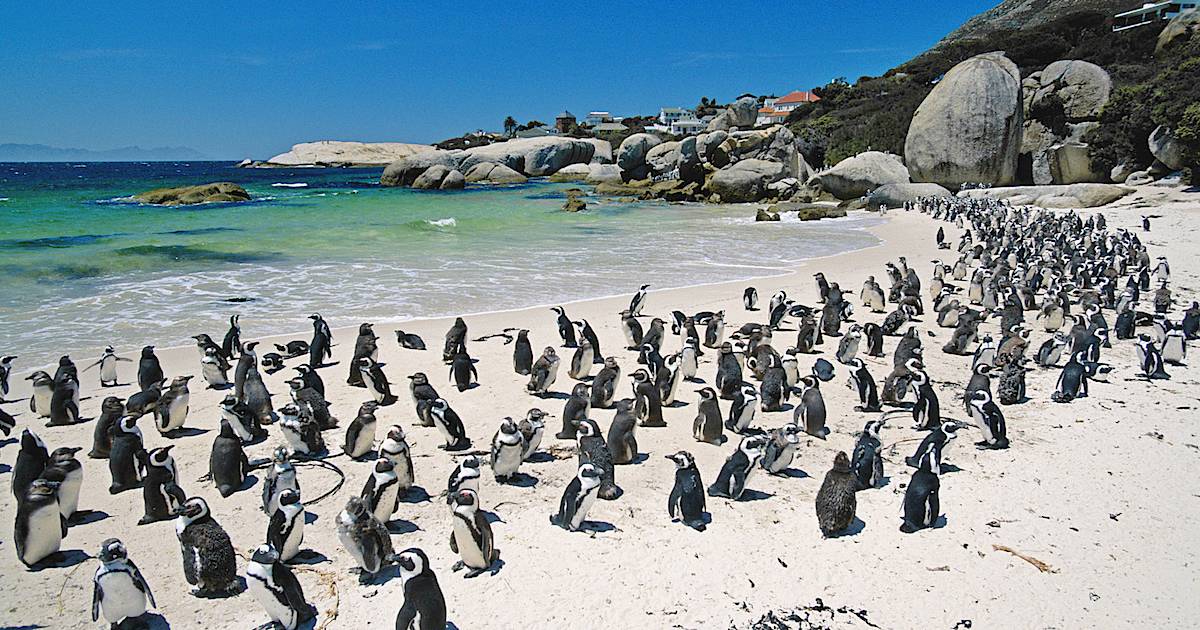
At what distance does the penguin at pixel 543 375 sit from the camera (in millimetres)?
8273

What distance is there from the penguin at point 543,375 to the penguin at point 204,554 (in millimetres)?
4095

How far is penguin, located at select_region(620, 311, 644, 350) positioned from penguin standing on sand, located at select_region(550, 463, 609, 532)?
5099 mm

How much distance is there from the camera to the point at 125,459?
19.4ft

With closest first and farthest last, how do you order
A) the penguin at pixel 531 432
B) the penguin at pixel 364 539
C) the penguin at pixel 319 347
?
the penguin at pixel 364 539, the penguin at pixel 531 432, the penguin at pixel 319 347

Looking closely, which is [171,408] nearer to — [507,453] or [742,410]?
[507,453]

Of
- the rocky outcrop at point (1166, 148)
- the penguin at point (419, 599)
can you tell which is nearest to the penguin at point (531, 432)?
the penguin at point (419, 599)

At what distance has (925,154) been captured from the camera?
34.8 meters

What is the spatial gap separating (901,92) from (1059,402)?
186 ft

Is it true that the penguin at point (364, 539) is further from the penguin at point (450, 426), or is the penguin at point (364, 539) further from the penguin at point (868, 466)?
the penguin at point (868, 466)

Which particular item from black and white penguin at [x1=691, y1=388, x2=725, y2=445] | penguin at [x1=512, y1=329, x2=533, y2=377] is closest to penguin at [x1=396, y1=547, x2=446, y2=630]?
black and white penguin at [x1=691, y1=388, x2=725, y2=445]

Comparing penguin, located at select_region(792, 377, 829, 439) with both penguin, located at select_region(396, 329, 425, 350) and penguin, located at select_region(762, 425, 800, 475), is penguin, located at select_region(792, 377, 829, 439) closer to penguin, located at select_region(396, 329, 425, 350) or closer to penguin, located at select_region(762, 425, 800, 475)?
penguin, located at select_region(762, 425, 800, 475)

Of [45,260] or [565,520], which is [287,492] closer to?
[565,520]

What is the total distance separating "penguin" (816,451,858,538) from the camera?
5.15 m

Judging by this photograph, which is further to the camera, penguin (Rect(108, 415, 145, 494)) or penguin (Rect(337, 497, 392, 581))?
penguin (Rect(108, 415, 145, 494))
